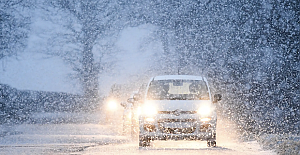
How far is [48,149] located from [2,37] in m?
21.5

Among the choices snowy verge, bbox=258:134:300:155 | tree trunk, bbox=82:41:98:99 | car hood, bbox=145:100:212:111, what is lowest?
snowy verge, bbox=258:134:300:155

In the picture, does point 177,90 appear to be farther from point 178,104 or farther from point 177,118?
point 177,118

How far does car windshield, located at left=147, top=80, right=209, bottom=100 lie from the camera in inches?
491

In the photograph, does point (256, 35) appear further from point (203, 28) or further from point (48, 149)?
point (48, 149)

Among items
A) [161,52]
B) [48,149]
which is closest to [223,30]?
[161,52]

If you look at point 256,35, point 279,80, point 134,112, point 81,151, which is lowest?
point 81,151

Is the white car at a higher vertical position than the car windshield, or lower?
lower

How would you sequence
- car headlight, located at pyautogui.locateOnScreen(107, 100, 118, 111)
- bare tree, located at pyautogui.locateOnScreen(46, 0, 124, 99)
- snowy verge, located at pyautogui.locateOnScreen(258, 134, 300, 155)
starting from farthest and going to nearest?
bare tree, located at pyautogui.locateOnScreen(46, 0, 124, 99) < car headlight, located at pyautogui.locateOnScreen(107, 100, 118, 111) < snowy verge, located at pyautogui.locateOnScreen(258, 134, 300, 155)

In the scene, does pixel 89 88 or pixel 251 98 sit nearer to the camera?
pixel 251 98

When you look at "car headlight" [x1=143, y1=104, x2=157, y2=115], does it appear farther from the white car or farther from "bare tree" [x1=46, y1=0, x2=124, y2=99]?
"bare tree" [x1=46, y1=0, x2=124, y2=99]

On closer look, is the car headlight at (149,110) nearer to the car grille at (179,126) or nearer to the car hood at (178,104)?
the car hood at (178,104)

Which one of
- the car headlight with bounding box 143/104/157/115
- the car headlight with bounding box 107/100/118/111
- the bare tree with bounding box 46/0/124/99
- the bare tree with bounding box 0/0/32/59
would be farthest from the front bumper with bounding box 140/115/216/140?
the bare tree with bounding box 46/0/124/99

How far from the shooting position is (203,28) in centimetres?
2925

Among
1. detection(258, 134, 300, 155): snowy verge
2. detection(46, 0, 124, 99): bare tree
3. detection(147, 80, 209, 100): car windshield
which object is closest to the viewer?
detection(258, 134, 300, 155): snowy verge
